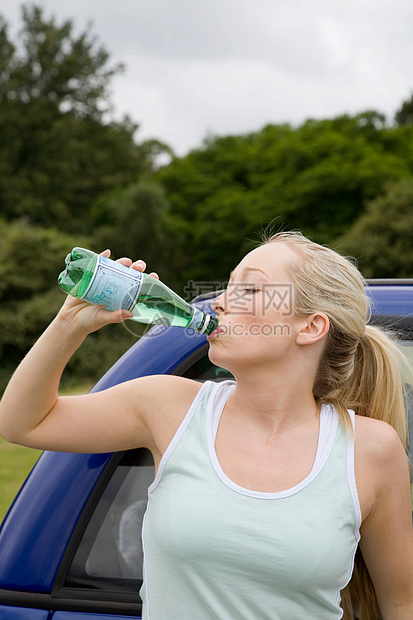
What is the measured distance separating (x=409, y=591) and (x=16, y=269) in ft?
47.7

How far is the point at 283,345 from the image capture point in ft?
4.76

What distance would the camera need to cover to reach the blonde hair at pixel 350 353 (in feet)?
4.90

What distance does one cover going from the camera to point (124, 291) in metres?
1.50

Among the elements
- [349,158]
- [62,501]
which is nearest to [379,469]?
[62,501]

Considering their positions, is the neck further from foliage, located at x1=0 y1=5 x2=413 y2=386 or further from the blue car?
foliage, located at x1=0 y1=5 x2=413 y2=386

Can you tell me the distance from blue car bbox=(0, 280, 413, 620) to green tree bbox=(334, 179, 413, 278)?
598 inches

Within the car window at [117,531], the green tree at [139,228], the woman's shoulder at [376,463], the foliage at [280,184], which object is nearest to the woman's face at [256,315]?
the woman's shoulder at [376,463]

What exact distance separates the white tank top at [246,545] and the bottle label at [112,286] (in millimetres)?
400

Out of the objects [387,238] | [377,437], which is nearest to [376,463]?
[377,437]

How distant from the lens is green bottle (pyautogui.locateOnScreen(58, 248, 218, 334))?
57.9 inches

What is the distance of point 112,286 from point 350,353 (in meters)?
0.62

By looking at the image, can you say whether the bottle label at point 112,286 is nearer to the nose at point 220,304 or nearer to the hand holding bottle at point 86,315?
the hand holding bottle at point 86,315

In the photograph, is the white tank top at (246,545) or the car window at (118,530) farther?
the car window at (118,530)

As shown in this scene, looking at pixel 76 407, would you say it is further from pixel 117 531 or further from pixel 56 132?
pixel 56 132
